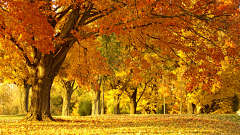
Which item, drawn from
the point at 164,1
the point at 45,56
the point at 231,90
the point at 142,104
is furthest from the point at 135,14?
the point at 142,104

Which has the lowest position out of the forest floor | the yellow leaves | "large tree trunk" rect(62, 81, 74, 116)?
the forest floor

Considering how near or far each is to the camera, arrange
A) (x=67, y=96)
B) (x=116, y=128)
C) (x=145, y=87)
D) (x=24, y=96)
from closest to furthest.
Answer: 1. (x=116, y=128)
2. (x=67, y=96)
3. (x=24, y=96)
4. (x=145, y=87)

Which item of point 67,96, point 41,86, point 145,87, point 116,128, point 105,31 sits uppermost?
point 105,31

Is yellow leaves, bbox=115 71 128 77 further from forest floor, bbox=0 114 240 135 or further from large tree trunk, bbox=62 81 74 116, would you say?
forest floor, bbox=0 114 240 135

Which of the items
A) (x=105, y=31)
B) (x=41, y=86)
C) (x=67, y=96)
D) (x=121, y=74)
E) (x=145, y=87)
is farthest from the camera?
(x=145, y=87)

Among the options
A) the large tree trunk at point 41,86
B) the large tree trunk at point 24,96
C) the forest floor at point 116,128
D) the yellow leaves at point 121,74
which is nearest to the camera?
the forest floor at point 116,128

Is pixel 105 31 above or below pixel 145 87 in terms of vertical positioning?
above

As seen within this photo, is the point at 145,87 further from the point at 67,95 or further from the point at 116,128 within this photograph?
the point at 116,128

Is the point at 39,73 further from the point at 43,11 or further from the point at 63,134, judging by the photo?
the point at 63,134

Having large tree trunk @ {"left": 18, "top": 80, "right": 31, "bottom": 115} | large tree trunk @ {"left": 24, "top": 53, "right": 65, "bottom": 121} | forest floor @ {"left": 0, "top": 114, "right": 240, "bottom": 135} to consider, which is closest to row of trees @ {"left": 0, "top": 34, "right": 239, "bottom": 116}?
large tree trunk @ {"left": 18, "top": 80, "right": 31, "bottom": 115}

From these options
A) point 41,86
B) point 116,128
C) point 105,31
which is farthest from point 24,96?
point 116,128

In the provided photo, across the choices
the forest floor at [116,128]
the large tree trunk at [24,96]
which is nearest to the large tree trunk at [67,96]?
the large tree trunk at [24,96]

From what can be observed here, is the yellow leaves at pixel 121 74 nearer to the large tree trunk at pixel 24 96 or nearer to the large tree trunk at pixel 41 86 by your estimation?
the large tree trunk at pixel 24 96

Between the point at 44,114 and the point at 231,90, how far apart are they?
22.7 meters
